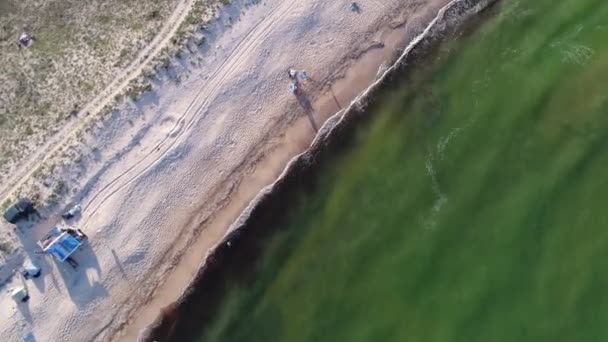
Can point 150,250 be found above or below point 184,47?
below

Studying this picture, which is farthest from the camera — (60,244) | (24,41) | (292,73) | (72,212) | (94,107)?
(292,73)

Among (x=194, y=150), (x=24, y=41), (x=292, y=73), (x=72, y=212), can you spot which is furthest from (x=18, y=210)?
(x=292, y=73)

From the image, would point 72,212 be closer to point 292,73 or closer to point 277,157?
point 277,157

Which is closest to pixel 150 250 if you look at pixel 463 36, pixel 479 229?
pixel 479 229

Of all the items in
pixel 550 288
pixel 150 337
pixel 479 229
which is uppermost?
pixel 150 337

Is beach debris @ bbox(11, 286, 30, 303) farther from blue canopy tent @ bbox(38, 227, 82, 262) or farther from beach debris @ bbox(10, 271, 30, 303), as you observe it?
blue canopy tent @ bbox(38, 227, 82, 262)

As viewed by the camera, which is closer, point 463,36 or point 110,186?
point 110,186

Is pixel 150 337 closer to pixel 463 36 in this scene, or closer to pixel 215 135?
pixel 215 135

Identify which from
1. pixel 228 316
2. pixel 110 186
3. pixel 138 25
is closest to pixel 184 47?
pixel 138 25
